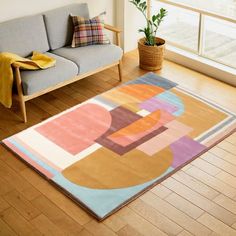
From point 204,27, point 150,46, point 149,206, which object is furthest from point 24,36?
point 149,206

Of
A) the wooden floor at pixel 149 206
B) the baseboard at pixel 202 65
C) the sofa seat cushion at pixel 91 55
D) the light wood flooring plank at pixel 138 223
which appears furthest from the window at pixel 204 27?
the light wood flooring plank at pixel 138 223

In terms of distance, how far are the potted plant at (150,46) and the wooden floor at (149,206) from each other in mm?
1484

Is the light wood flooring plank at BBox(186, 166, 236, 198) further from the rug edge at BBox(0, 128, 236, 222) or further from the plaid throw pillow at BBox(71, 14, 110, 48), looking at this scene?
the plaid throw pillow at BBox(71, 14, 110, 48)

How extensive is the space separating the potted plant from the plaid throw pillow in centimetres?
57

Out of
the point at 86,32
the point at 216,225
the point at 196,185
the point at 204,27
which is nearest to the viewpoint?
the point at 216,225

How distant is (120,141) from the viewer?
4035mm

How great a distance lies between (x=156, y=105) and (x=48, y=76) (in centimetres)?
Answer: 108

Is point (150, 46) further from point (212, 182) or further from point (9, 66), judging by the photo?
point (212, 182)

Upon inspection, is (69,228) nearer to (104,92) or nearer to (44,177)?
(44,177)

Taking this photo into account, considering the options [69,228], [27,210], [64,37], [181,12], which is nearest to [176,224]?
[69,228]

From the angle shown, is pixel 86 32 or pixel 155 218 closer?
pixel 155 218

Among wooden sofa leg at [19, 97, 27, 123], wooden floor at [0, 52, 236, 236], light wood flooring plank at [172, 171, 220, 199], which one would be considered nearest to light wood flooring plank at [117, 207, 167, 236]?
wooden floor at [0, 52, 236, 236]

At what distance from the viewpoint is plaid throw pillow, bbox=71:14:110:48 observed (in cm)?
479

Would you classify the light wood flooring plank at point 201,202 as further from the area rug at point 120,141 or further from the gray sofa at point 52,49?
the gray sofa at point 52,49
